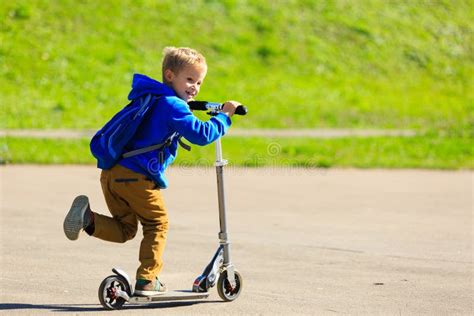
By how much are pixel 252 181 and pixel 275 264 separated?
17.4 feet

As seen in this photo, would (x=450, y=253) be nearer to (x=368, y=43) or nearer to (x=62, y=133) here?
(x=62, y=133)

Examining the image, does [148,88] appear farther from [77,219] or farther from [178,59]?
[77,219]

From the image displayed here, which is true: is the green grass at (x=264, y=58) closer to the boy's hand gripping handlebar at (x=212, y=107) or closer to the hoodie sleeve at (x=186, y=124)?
the boy's hand gripping handlebar at (x=212, y=107)

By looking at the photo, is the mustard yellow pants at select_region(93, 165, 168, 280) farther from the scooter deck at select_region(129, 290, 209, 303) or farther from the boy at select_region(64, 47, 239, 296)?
the scooter deck at select_region(129, 290, 209, 303)

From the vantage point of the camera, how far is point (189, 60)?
561cm

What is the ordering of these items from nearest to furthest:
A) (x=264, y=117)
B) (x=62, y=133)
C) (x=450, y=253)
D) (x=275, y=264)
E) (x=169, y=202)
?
(x=275, y=264)
(x=450, y=253)
(x=169, y=202)
(x=62, y=133)
(x=264, y=117)

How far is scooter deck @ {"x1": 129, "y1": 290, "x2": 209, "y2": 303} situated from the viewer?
18.1ft

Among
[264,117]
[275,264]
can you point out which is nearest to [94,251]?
[275,264]

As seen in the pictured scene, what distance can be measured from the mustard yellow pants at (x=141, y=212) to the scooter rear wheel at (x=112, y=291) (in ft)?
0.37

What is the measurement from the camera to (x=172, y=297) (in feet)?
18.5

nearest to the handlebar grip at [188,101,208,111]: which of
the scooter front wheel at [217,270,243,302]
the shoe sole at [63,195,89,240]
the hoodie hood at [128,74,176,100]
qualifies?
the hoodie hood at [128,74,176,100]

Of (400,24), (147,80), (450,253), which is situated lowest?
(450,253)

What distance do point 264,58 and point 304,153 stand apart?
969cm

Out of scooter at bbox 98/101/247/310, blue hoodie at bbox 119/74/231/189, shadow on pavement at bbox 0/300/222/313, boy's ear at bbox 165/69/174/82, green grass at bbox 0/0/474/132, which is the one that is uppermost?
green grass at bbox 0/0/474/132
